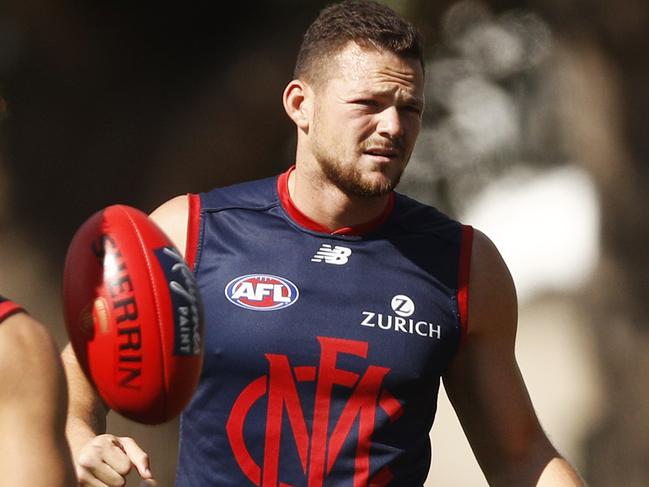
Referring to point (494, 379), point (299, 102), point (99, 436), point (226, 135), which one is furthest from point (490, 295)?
point (226, 135)

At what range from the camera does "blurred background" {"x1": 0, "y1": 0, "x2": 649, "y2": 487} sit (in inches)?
319

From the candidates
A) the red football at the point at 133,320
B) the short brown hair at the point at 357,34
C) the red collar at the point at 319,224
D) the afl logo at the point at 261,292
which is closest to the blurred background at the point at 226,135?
the short brown hair at the point at 357,34

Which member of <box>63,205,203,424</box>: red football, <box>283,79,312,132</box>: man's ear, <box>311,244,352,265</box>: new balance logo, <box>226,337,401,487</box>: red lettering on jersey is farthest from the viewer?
<box>283,79,312,132</box>: man's ear

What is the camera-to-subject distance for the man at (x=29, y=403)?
109 inches

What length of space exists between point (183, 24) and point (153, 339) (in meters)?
5.39

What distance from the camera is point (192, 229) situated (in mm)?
4242

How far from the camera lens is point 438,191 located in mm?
12680

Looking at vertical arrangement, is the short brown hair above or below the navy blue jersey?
above

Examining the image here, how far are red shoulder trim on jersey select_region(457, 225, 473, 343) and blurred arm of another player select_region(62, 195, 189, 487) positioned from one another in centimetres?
80

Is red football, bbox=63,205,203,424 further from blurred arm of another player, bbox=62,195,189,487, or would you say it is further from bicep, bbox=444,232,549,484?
bicep, bbox=444,232,549,484

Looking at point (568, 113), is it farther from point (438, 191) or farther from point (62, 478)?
point (62, 478)

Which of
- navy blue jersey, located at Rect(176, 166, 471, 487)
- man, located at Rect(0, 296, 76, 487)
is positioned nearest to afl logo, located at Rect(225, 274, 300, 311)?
navy blue jersey, located at Rect(176, 166, 471, 487)

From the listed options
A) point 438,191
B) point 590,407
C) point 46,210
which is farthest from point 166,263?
point 438,191

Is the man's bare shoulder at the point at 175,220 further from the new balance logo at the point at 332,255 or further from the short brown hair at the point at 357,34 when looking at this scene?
the short brown hair at the point at 357,34
